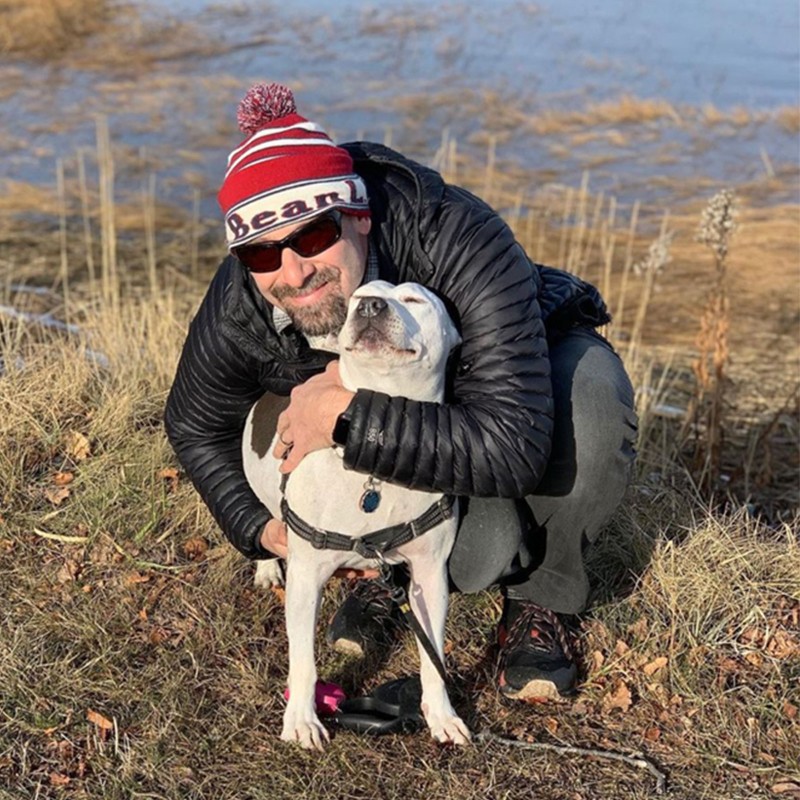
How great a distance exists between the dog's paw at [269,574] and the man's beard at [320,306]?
102 centimetres

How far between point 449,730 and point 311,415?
2.93 ft

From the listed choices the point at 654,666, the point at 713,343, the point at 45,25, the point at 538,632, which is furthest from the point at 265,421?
the point at 45,25

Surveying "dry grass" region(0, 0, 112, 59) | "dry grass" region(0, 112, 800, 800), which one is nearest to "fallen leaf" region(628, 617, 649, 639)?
"dry grass" region(0, 112, 800, 800)

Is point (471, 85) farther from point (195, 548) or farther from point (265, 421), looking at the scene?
point (265, 421)

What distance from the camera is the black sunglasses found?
271 cm

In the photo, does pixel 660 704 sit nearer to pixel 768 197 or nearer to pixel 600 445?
pixel 600 445

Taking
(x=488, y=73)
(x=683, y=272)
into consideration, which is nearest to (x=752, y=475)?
(x=683, y=272)

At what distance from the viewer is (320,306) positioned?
9.14 ft

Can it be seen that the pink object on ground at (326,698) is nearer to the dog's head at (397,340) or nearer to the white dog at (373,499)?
the white dog at (373,499)

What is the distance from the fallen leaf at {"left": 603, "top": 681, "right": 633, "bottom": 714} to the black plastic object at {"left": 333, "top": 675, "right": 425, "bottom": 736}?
20.8 inches

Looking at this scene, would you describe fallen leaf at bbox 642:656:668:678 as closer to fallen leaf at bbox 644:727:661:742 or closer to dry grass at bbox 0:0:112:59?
fallen leaf at bbox 644:727:661:742

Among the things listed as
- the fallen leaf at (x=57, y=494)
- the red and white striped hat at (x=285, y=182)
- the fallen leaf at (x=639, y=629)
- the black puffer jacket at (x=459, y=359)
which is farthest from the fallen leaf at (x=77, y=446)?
Answer: the fallen leaf at (x=639, y=629)

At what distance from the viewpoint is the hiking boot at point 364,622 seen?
332 centimetres

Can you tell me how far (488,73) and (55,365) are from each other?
37.6 feet
